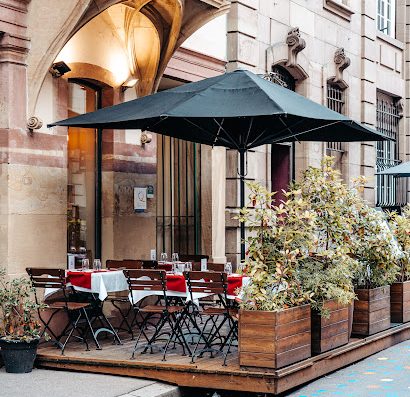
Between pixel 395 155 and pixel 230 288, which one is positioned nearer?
pixel 230 288

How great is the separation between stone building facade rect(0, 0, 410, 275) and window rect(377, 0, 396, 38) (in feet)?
11.6

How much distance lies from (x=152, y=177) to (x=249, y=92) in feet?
12.2

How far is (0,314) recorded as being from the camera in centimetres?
1052

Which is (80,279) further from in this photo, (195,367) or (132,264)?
(195,367)

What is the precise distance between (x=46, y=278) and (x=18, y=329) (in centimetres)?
76

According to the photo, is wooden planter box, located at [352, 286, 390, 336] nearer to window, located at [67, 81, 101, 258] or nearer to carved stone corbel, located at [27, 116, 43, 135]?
window, located at [67, 81, 101, 258]

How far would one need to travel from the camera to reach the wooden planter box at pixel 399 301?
13.2 m

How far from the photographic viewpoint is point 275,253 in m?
9.97

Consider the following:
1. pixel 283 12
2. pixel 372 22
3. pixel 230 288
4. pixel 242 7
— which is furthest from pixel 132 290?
pixel 372 22

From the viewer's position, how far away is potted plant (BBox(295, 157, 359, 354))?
10344 mm

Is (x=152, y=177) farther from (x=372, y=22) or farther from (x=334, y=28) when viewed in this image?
(x=372, y=22)

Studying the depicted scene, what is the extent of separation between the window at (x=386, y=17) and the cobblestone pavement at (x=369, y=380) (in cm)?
1329

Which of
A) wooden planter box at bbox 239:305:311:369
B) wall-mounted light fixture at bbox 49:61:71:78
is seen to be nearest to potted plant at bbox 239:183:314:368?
wooden planter box at bbox 239:305:311:369

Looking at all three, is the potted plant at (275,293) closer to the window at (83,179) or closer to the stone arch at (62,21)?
the stone arch at (62,21)
